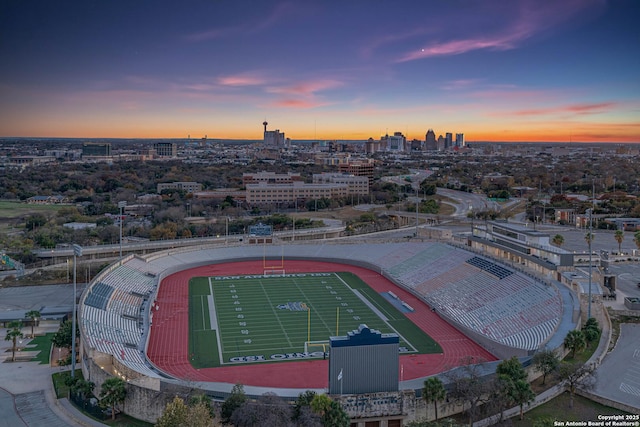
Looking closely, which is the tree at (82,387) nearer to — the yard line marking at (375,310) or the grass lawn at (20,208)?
the yard line marking at (375,310)

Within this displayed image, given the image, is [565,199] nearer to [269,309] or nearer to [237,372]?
[269,309]

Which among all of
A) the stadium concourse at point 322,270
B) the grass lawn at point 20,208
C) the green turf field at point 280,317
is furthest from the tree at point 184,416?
the grass lawn at point 20,208

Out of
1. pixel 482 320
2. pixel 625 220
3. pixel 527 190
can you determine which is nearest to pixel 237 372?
pixel 482 320

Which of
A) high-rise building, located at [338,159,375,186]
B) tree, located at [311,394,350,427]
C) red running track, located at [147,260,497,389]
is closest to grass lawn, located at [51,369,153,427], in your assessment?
red running track, located at [147,260,497,389]

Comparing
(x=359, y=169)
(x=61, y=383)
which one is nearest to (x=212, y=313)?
(x=61, y=383)

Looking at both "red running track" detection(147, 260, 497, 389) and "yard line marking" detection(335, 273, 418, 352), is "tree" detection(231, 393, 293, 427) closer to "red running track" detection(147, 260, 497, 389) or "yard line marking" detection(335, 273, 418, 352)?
"red running track" detection(147, 260, 497, 389)

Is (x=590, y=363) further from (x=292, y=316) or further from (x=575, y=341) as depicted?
(x=292, y=316)
